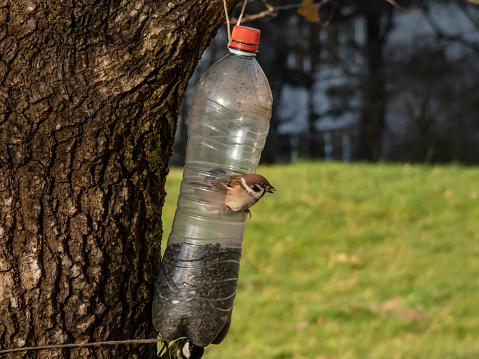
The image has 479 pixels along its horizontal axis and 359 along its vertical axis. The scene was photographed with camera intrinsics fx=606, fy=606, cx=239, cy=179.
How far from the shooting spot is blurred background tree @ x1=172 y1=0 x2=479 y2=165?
551 inches

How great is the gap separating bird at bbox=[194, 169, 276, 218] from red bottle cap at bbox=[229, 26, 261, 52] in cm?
38

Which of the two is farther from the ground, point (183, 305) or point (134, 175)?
point (134, 175)

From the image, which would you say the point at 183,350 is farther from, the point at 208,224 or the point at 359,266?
the point at 359,266

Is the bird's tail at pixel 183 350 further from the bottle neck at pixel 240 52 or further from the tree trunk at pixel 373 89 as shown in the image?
the tree trunk at pixel 373 89

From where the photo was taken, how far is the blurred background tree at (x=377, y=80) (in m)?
14.0

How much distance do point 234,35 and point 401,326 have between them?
3458mm

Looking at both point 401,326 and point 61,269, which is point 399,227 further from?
point 61,269

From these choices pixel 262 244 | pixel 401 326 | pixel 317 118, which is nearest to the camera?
pixel 401 326

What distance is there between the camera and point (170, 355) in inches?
77.5

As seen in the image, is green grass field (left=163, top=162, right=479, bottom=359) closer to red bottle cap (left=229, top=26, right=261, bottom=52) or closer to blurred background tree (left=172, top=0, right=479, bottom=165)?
red bottle cap (left=229, top=26, right=261, bottom=52)

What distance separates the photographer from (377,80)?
14.5 meters

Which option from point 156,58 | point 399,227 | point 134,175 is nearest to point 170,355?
point 134,175

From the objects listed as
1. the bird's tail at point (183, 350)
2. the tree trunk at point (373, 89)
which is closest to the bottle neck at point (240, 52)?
the bird's tail at point (183, 350)

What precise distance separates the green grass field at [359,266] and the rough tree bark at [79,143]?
2.64 metres
